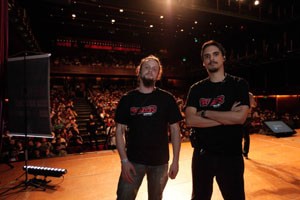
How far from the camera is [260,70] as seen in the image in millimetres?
16547

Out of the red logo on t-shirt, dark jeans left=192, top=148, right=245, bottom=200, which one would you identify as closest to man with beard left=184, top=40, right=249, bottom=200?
dark jeans left=192, top=148, right=245, bottom=200

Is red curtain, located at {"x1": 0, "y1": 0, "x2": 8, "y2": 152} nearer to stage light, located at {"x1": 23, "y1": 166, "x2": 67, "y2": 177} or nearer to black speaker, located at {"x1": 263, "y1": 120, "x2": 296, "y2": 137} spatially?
stage light, located at {"x1": 23, "y1": 166, "x2": 67, "y2": 177}

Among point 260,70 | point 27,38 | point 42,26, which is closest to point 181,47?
point 260,70

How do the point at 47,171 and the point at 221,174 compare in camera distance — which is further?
the point at 47,171

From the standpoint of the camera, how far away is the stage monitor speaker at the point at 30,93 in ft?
12.0

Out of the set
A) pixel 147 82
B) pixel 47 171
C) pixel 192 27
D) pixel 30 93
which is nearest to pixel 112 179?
pixel 47 171

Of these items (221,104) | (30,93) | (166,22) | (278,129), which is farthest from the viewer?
(166,22)

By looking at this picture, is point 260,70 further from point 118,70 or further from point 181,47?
point 118,70

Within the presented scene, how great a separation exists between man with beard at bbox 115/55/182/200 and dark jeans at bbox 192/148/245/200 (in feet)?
0.88

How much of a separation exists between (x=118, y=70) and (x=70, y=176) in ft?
58.3

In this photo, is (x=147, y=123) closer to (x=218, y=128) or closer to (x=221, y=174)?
(x=218, y=128)

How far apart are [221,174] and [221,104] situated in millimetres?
622

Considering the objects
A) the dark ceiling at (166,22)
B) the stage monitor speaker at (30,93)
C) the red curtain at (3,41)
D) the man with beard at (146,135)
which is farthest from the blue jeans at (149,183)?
the dark ceiling at (166,22)

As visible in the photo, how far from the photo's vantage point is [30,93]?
3766mm
